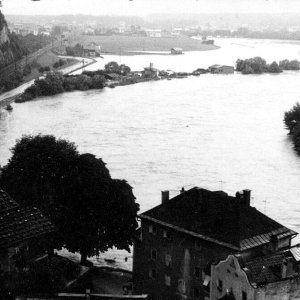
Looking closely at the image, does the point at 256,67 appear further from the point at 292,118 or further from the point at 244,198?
the point at 244,198

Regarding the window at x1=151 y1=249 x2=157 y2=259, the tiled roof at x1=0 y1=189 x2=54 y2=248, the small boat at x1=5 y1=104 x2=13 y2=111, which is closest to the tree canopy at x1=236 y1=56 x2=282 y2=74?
the small boat at x1=5 y1=104 x2=13 y2=111

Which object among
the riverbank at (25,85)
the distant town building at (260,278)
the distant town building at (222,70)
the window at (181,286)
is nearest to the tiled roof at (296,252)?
the distant town building at (260,278)

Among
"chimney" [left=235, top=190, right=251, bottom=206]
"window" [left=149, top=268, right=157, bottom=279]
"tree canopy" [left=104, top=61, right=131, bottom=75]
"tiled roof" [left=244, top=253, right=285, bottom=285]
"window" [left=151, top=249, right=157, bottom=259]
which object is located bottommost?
"tree canopy" [left=104, top=61, right=131, bottom=75]

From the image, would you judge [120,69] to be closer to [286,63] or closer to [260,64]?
[260,64]

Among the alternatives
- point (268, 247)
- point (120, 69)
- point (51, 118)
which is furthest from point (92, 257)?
point (120, 69)

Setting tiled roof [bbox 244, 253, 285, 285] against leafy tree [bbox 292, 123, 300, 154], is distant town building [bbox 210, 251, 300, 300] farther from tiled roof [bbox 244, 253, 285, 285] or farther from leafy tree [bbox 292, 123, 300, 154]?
leafy tree [bbox 292, 123, 300, 154]

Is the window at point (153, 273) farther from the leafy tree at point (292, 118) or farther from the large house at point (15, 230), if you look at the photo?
the leafy tree at point (292, 118)

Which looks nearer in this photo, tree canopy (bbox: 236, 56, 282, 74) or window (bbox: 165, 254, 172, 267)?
window (bbox: 165, 254, 172, 267)

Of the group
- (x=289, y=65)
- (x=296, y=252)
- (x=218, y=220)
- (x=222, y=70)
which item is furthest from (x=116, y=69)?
(x=296, y=252)
